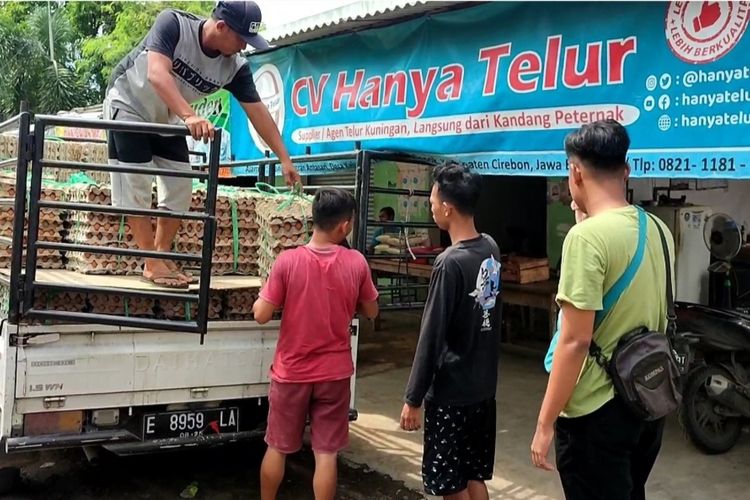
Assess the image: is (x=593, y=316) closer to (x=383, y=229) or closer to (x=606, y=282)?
(x=606, y=282)

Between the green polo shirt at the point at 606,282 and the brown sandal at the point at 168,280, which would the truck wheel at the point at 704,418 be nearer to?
the green polo shirt at the point at 606,282

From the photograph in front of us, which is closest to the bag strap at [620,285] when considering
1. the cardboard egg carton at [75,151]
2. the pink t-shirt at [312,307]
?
the pink t-shirt at [312,307]

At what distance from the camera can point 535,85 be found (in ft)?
14.9

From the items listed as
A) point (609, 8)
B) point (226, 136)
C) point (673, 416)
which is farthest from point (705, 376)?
point (226, 136)

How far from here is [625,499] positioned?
2.23 m

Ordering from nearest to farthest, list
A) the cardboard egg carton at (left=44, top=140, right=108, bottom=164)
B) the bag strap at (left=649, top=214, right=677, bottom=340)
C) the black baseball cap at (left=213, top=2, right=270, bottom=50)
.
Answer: the bag strap at (left=649, top=214, right=677, bottom=340) < the black baseball cap at (left=213, top=2, right=270, bottom=50) < the cardboard egg carton at (left=44, top=140, right=108, bottom=164)

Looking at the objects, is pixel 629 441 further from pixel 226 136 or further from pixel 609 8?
pixel 226 136

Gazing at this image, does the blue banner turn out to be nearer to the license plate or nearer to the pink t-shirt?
the pink t-shirt

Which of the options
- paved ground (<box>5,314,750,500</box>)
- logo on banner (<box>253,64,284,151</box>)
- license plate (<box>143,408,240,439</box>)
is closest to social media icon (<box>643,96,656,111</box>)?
paved ground (<box>5,314,750,500</box>)

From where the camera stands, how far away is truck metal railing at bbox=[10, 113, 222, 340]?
3191 millimetres

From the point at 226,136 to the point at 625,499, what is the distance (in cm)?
635

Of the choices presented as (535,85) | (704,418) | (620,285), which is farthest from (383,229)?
(620,285)

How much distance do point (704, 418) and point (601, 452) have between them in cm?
311

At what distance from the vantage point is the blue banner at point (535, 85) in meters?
3.72
